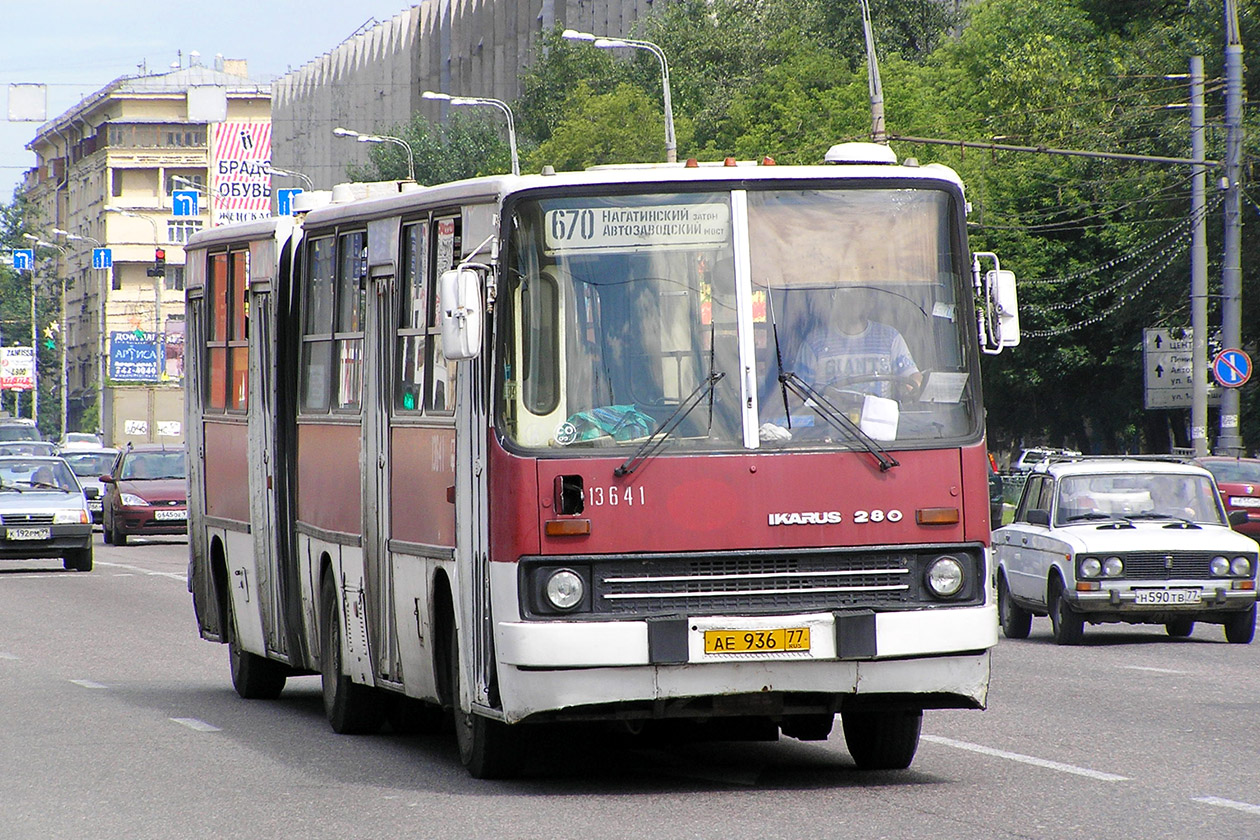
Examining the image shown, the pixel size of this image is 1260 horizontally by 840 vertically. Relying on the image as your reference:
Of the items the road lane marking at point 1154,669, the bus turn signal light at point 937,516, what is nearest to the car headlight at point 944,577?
the bus turn signal light at point 937,516

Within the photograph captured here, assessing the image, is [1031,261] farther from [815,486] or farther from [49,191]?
[49,191]

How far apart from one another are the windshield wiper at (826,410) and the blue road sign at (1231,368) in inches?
1081

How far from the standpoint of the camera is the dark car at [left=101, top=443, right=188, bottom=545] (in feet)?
145

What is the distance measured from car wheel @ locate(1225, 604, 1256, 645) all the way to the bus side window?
10.6m

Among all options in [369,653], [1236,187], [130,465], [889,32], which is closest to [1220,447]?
[1236,187]

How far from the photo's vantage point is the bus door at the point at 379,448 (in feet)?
39.4

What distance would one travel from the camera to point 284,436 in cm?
1434

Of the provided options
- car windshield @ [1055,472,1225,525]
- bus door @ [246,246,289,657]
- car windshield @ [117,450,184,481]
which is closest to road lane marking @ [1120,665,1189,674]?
car windshield @ [1055,472,1225,525]

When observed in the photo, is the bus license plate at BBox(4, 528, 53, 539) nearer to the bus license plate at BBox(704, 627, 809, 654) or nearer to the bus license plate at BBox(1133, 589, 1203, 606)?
the bus license plate at BBox(1133, 589, 1203, 606)

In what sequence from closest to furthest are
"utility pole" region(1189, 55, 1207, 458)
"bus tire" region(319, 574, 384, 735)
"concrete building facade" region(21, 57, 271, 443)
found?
"bus tire" region(319, 574, 384, 735), "utility pole" region(1189, 55, 1207, 458), "concrete building facade" region(21, 57, 271, 443)

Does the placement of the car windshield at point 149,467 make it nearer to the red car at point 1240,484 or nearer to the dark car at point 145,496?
the dark car at point 145,496

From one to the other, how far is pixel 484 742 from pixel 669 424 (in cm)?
177

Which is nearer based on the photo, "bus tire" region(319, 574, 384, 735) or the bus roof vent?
the bus roof vent

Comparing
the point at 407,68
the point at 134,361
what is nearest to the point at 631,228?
the point at 134,361
